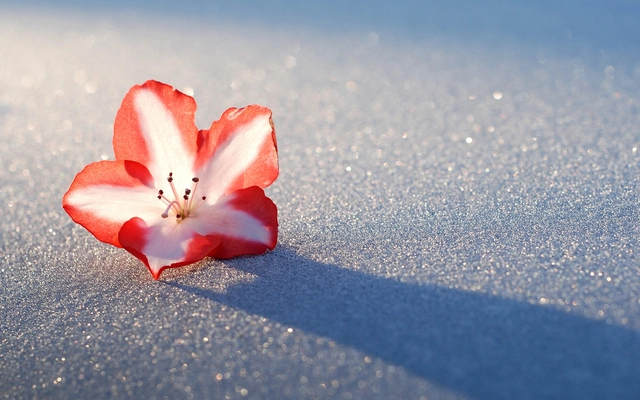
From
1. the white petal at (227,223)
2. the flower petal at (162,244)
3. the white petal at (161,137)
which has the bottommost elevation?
the flower petal at (162,244)

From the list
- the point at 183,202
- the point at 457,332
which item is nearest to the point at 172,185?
the point at 183,202

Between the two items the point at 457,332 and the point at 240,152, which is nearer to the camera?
the point at 457,332

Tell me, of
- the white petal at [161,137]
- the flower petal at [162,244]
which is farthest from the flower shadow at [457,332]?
the white petal at [161,137]

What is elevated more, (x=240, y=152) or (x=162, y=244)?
(x=240, y=152)

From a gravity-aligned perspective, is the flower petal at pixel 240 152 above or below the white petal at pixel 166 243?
above

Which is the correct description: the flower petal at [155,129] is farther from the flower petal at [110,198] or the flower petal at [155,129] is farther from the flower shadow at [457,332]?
Result: the flower shadow at [457,332]

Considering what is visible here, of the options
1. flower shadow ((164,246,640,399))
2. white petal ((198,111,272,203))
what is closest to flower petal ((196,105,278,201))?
white petal ((198,111,272,203))

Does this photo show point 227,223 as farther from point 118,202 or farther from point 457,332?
point 457,332
